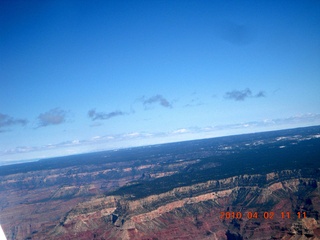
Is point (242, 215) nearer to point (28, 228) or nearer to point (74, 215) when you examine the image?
point (74, 215)
